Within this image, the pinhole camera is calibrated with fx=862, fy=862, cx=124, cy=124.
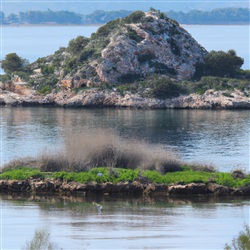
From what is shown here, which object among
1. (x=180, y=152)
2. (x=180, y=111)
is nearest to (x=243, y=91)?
(x=180, y=111)

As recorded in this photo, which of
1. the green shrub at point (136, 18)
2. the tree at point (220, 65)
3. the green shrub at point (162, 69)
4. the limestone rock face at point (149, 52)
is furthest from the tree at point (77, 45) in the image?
the tree at point (220, 65)

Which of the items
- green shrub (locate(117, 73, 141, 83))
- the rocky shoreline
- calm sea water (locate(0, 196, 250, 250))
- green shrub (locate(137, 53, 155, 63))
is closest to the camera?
calm sea water (locate(0, 196, 250, 250))

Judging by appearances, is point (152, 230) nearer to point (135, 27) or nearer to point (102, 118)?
point (102, 118)

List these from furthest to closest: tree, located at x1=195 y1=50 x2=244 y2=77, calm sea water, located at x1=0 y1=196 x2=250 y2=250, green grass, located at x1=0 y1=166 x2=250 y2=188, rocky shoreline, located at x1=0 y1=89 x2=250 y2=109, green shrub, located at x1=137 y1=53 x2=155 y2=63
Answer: tree, located at x1=195 y1=50 x2=244 y2=77 → green shrub, located at x1=137 y1=53 x2=155 y2=63 → rocky shoreline, located at x1=0 y1=89 x2=250 y2=109 → green grass, located at x1=0 y1=166 x2=250 y2=188 → calm sea water, located at x1=0 y1=196 x2=250 y2=250

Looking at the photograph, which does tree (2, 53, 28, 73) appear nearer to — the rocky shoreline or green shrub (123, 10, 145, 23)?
the rocky shoreline

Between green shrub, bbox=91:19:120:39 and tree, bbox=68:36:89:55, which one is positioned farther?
tree, bbox=68:36:89:55

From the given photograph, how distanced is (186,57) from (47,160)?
53263 mm

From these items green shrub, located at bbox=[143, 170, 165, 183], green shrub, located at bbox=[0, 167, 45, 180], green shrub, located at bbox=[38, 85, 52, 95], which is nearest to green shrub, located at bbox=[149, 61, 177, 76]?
green shrub, located at bbox=[38, 85, 52, 95]

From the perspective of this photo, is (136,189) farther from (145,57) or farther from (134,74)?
(145,57)

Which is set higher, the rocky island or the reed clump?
the rocky island

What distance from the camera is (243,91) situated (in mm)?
83062

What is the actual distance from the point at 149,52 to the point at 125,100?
8.26 meters

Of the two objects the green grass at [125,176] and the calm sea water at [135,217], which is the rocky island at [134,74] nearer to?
the calm sea water at [135,217]

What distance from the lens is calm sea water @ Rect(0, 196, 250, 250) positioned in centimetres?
2862
